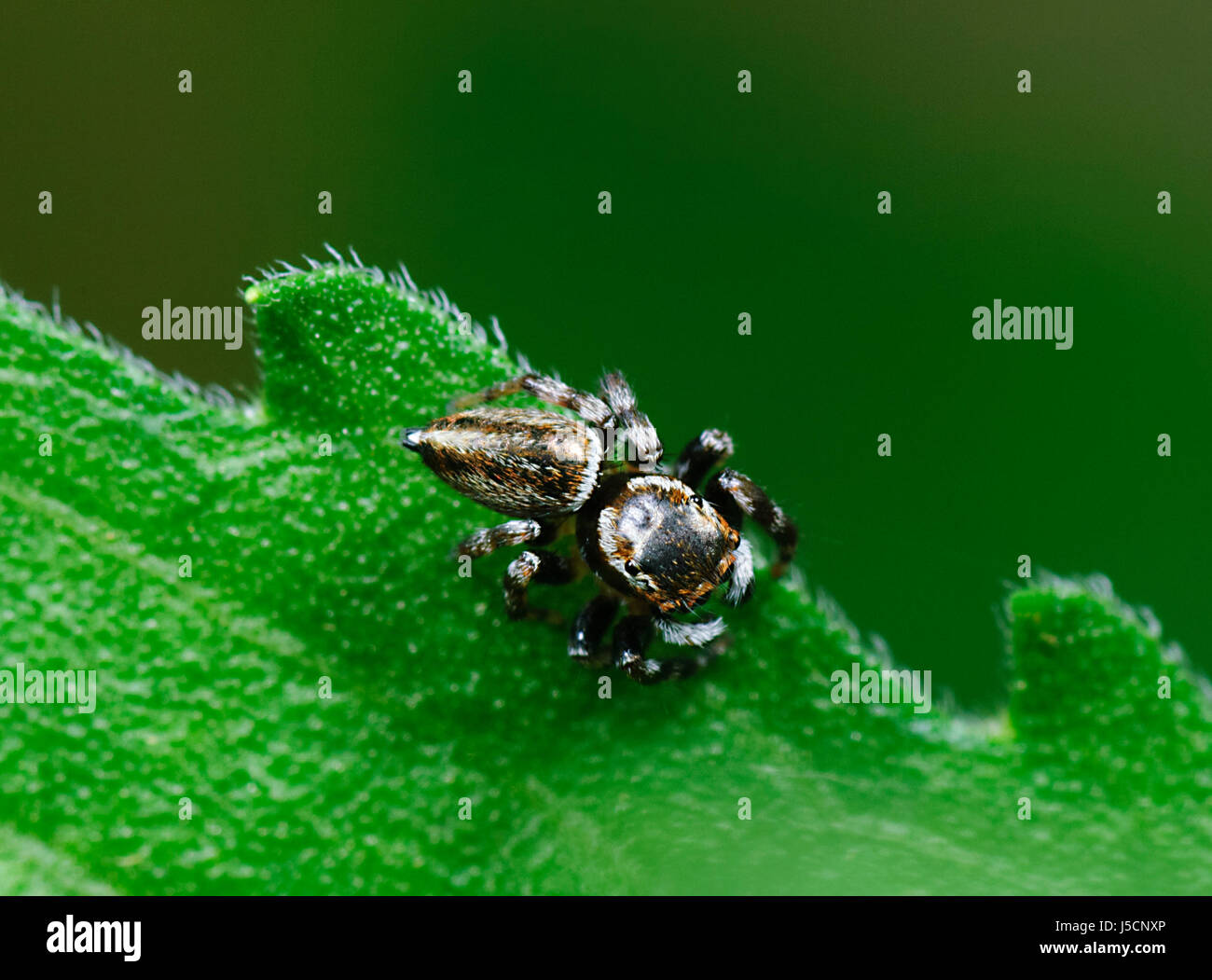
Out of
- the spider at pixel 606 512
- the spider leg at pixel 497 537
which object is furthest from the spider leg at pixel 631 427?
the spider leg at pixel 497 537

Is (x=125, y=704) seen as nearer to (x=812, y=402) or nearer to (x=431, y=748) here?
(x=431, y=748)

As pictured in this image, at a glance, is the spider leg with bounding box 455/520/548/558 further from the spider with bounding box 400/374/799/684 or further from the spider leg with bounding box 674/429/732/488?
the spider leg with bounding box 674/429/732/488

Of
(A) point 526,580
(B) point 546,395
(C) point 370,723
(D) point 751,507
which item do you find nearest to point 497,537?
(A) point 526,580

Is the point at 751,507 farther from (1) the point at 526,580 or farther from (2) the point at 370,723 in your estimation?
(2) the point at 370,723

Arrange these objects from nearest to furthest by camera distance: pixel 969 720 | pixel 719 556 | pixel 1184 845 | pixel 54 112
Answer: pixel 1184 845 → pixel 969 720 → pixel 719 556 → pixel 54 112

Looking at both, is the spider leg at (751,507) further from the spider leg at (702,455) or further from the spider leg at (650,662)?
the spider leg at (650,662)

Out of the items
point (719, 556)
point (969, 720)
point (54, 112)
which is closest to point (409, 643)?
point (719, 556)

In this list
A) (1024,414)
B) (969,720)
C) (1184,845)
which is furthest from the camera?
(1024,414)
